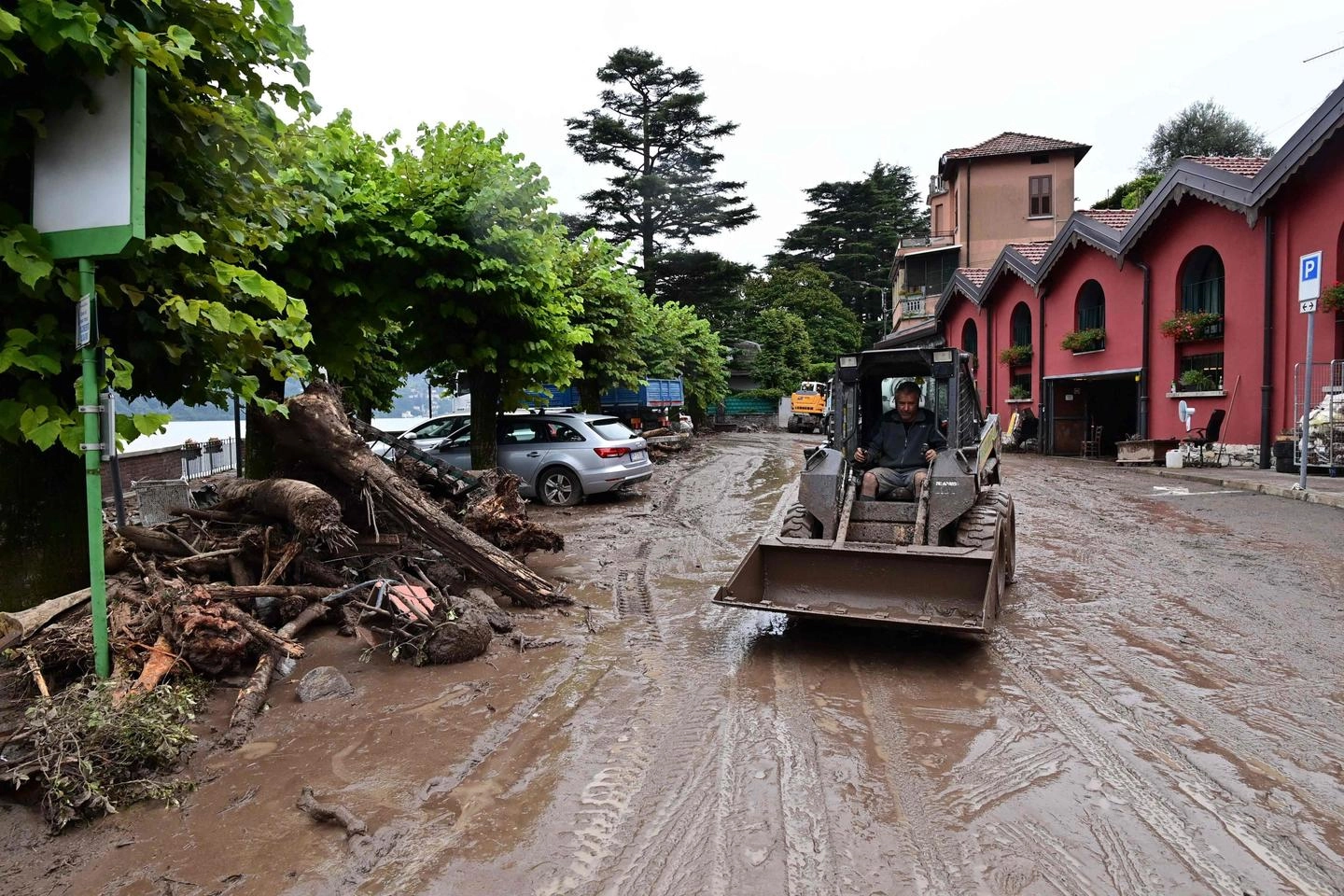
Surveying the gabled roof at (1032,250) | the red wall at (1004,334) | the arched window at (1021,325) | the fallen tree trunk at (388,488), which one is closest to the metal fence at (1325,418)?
the red wall at (1004,334)

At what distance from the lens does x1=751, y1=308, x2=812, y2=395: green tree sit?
45.5 meters

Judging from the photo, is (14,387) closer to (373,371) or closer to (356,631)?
(356,631)

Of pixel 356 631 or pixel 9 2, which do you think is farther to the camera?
pixel 356 631

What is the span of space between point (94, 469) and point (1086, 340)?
2445 cm

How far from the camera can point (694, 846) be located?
3.12 m

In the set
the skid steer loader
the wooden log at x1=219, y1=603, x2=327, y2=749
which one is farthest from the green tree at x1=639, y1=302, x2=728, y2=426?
the wooden log at x1=219, y1=603, x2=327, y2=749

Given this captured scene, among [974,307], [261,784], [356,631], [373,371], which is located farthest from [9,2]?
[974,307]

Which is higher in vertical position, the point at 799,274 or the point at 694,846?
the point at 799,274

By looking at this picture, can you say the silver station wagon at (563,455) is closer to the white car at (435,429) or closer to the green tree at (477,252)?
the white car at (435,429)

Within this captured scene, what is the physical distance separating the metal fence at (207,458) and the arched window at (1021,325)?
25003mm

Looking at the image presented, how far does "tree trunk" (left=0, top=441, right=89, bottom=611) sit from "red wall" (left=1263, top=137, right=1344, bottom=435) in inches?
711

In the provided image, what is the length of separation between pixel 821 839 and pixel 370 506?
471 cm

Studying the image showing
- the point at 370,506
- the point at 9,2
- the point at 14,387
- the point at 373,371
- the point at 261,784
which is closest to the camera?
the point at 9,2

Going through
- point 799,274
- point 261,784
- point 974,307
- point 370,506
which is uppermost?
point 799,274
